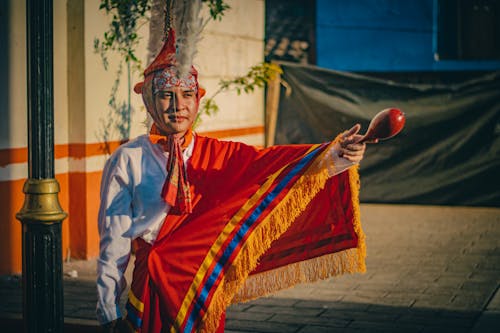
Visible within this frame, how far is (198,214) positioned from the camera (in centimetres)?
403

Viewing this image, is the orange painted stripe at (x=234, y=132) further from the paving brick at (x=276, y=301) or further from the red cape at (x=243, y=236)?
the red cape at (x=243, y=236)

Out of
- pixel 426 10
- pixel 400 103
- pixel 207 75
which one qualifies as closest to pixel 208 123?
pixel 207 75

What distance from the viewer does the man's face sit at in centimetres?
393

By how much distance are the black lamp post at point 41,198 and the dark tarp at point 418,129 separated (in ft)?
23.8

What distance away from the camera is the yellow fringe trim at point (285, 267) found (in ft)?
13.3

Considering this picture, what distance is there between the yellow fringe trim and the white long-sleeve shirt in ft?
0.84

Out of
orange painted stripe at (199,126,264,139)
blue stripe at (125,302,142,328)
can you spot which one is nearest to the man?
blue stripe at (125,302,142,328)

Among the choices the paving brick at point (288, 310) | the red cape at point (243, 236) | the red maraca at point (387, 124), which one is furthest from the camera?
the paving brick at point (288, 310)

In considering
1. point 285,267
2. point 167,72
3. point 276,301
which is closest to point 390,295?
point 276,301

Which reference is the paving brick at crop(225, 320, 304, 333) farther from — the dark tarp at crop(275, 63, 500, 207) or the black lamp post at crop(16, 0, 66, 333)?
the dark tarp at crop(275, 63, 500, 207)

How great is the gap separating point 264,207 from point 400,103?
738 cm

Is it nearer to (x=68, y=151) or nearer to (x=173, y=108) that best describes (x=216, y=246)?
(x=173, y=108)

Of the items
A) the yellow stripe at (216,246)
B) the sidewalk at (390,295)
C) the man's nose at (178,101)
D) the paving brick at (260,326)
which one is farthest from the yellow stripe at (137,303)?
the paving brick at (260,326)

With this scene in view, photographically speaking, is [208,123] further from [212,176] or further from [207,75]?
[212,176]
